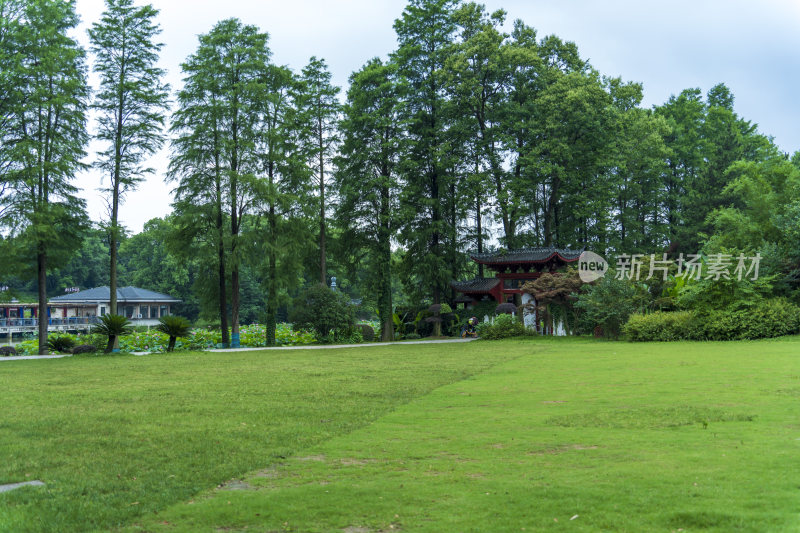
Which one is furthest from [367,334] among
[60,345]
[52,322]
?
[52,322]

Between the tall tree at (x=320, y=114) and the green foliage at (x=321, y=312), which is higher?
the tall tree at (x=320, y=114)

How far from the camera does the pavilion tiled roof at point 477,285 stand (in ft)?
113

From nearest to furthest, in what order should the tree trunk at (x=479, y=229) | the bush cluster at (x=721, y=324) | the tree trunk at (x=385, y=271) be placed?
the bush cluster at (x=721, y=324) < the tree trunk at (x=385, y=271) < the tree trunk at (x=479, y=229)

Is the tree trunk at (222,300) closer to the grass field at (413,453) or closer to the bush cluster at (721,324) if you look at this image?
the grass field at (413,453)

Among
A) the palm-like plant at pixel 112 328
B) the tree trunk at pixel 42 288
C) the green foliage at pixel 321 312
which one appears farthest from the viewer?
the green foliage at pixel 321 312

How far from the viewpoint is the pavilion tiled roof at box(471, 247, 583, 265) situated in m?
32.4

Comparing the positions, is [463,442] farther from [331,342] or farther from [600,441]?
[331,342]

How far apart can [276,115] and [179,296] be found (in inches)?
1141

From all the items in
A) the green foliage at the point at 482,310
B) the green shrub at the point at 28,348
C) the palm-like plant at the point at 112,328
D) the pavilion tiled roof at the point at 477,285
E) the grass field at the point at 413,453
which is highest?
the pavilion tiled roof at the point at 477,285

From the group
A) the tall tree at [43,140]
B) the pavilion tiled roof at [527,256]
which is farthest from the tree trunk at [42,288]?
the pavilion tiled roof at [527,256]

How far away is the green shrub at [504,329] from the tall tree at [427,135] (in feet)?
15.4

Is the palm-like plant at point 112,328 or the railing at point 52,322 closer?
the palm-like plant at point 112,328

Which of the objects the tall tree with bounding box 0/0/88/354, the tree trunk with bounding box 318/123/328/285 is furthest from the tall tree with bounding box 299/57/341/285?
the tall tree with bounding box 0/0/88/354

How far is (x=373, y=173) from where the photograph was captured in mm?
33500
